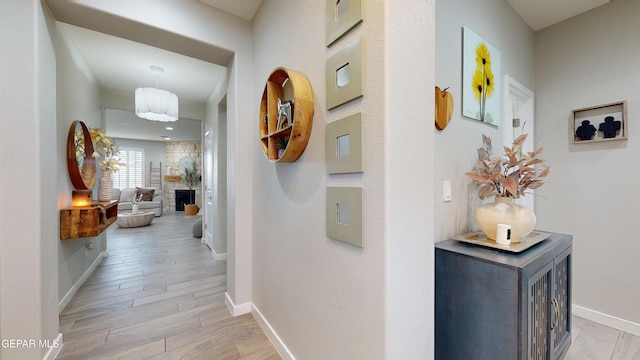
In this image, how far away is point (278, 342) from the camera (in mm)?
1736

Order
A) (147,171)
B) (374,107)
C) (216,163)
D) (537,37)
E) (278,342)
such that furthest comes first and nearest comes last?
(147,171) < (216,163) < (537,37) < (278,342) < (374,107)

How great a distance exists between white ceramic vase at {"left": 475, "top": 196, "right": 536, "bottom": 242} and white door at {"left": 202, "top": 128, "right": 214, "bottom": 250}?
150 inches

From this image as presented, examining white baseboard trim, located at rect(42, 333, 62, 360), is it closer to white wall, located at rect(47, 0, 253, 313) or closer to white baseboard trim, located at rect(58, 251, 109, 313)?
white baseboard trim, located at rect(58, 251, 109, 313)

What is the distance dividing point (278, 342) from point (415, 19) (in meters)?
2.09

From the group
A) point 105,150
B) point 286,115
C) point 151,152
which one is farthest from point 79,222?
point 151,152

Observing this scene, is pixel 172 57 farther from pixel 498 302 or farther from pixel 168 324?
pixel 498 302

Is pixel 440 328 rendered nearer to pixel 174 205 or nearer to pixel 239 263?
pixel 239 263

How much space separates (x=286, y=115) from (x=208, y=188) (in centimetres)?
342

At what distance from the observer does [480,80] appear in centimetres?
183

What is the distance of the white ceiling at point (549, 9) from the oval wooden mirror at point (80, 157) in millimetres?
4354

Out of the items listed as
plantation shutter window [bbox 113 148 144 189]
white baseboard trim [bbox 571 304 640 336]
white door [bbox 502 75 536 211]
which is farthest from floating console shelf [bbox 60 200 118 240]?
plantation shutter window [bbox 113 148 144 189]

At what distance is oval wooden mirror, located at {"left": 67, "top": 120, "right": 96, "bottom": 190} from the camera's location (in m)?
2.46

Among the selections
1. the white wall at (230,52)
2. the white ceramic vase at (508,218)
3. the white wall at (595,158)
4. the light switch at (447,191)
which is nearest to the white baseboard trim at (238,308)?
the white wall at (230,52)

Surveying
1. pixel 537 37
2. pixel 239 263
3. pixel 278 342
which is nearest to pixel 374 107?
pixel 278 342
